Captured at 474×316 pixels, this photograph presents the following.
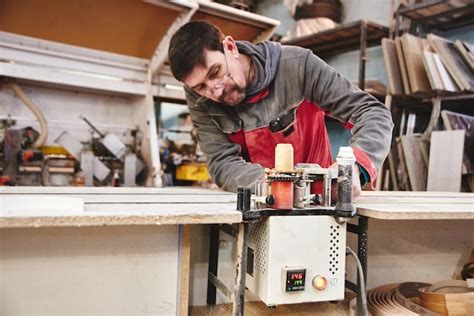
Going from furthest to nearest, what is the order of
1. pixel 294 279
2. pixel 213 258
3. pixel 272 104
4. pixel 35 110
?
pixel 35 110, pixel 272 104, pixel 213 258, pixel 294 279

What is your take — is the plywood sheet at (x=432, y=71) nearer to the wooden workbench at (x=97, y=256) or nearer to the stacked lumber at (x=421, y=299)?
the stacked lumber at (x=421, y=299)

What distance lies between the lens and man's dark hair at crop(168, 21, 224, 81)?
106 cm

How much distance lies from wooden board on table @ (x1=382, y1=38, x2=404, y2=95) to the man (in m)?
1.22

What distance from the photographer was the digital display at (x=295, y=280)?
2.59 feet

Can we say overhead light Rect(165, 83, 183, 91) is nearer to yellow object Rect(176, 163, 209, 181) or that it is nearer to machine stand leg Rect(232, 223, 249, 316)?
yellow object Rect(176, 163, 209, 181)

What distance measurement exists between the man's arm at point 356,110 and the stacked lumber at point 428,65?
1324mm

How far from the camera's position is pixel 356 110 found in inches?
44.9

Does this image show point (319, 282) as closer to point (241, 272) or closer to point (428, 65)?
point (241, 272)

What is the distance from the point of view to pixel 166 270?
87 cm

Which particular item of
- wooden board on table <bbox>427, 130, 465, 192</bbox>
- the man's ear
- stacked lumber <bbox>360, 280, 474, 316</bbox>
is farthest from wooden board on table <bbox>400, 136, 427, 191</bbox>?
the man's ear

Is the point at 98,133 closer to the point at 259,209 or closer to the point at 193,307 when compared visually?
the point at 193,307

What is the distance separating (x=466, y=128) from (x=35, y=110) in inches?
101

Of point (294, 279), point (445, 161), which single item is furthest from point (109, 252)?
point (445, 161)

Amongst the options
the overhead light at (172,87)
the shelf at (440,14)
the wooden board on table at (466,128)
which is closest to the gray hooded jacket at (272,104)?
the overhead light at (172,87)
